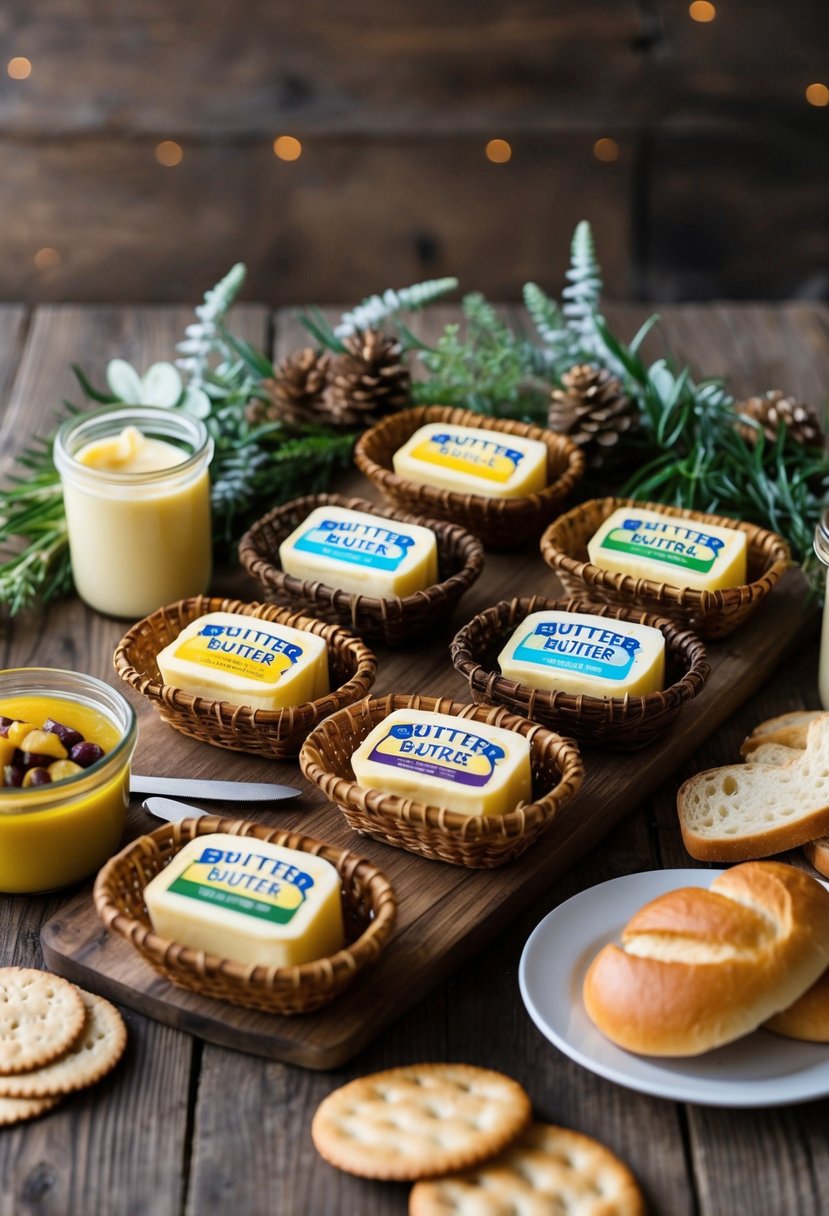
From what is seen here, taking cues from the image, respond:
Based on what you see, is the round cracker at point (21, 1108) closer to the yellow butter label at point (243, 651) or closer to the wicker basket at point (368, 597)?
the yellow butter label at point (243, 651)

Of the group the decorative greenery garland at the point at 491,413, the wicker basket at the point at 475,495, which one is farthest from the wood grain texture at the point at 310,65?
the wicker basket at the point at 475,495

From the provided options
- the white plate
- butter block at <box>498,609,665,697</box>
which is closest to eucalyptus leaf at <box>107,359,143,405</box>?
butter block at <box>498,609,665,697</box>

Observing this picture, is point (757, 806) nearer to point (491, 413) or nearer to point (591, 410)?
point (591, 410)

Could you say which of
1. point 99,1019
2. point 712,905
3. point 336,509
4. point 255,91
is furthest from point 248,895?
point 255,91

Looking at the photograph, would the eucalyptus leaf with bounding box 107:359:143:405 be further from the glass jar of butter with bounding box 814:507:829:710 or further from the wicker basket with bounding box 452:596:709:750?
the glass jar of butter with bounding box 814:507:829:710

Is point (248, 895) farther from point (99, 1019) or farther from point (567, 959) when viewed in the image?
point (567, 959)
